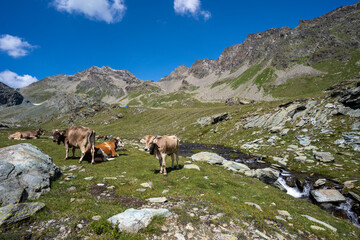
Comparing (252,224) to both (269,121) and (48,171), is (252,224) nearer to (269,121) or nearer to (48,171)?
(48,171)

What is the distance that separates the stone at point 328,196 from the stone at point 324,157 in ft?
29.3

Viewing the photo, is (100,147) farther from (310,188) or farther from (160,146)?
(310,188)

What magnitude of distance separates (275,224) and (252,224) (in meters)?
1.52

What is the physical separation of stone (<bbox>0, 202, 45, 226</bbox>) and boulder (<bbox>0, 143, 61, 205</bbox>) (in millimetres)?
938

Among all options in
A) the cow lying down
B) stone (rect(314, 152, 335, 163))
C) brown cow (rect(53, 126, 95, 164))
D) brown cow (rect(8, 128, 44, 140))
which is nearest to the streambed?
stone (rect(314, 152, 335, 163))

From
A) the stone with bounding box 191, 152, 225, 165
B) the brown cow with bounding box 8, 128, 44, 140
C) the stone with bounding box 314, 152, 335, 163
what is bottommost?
the stone with bounding box 314, 152, 335, 163

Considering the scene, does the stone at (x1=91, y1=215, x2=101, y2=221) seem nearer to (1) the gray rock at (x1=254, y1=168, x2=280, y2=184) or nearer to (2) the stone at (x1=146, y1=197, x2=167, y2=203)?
(2) the stone at (x1=146, y1=197, x2=167, y2=203)

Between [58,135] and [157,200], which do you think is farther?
[58,135]

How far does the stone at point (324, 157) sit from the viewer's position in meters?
21.3

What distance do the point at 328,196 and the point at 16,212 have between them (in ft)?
68.5

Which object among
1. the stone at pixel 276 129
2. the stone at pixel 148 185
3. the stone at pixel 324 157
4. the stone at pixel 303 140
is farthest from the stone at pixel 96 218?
the stone at pixel 276 129

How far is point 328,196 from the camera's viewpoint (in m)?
14.0

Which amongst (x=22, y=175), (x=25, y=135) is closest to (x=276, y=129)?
(x=22, y=175)

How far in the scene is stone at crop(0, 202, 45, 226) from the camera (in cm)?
528
